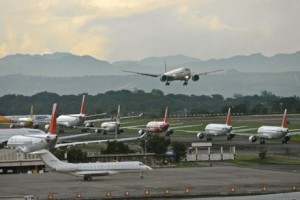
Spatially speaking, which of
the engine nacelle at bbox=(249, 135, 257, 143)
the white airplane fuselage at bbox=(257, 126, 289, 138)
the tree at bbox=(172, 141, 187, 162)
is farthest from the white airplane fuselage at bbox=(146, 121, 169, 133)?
the tree at bbox=(172, 141, 187, 162)

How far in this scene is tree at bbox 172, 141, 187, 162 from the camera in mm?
121000

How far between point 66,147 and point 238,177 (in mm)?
41479

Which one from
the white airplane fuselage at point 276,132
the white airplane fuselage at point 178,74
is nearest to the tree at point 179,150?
the white airplane fuselage at point 178,74

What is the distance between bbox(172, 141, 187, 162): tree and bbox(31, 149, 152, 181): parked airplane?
2042 cm

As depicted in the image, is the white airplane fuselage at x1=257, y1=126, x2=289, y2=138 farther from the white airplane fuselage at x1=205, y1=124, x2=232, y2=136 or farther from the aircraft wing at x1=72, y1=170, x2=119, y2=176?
the aircraft wing at x1=72, y1=170, x2=119, y2=176

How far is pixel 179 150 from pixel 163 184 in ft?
99.3

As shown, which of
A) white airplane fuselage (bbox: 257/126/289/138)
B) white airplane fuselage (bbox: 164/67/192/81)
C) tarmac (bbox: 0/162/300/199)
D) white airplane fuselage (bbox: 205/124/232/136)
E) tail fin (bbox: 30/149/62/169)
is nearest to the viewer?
tarmac (bbox: 0/162/300/199)

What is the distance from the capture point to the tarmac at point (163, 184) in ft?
267

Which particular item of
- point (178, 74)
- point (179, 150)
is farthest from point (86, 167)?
point (178, 74)

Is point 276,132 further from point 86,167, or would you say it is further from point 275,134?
point 86,167

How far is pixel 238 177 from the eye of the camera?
323ft

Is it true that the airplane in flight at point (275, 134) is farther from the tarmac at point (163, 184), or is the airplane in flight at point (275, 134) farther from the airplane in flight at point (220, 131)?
the tarmac at point (163, 184)

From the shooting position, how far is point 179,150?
122 meters

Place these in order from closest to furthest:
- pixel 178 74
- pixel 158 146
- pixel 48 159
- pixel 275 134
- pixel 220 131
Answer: pixel 48 159, pixel 158 146, pixel 275 134, pixel 178 74, pixel 220 131
